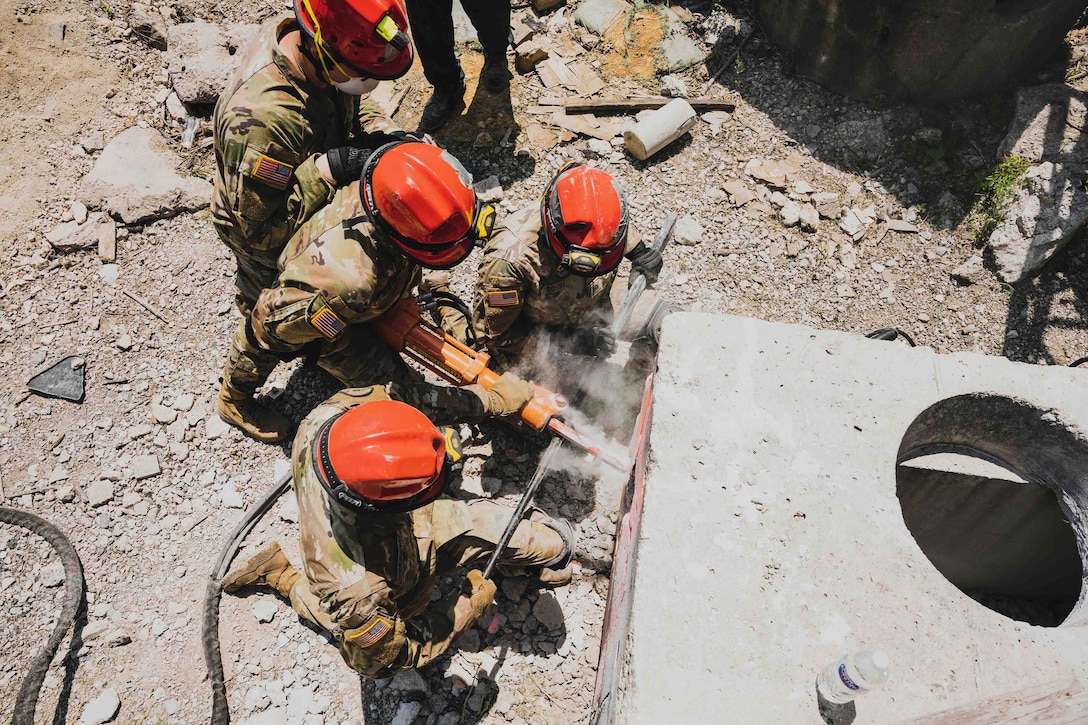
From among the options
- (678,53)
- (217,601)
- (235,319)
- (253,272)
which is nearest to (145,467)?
(217,601)

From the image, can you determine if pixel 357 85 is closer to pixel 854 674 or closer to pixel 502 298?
pixel 502 298

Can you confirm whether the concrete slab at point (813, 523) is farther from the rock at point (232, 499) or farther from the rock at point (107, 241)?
the rock at point (107, 241)

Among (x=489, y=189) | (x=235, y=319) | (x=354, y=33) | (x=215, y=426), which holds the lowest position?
(x=215, y=426)

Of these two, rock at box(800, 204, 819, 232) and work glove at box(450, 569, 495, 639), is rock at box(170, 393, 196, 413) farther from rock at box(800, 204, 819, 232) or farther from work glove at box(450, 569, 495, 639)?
rock at box(800, 204, 819, 232)

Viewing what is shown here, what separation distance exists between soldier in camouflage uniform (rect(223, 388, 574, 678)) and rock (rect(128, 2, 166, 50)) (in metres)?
5.00

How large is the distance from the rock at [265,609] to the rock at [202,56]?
14.2 ft

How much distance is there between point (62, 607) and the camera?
3793mm

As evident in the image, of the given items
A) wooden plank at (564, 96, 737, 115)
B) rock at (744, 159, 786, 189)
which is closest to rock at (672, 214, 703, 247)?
rock at (744, 159, 786, 189)

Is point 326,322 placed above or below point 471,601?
above

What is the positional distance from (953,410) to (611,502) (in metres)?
2.12

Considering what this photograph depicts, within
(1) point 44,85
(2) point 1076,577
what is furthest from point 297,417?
(2) point 1076,577

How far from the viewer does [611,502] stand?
4191 millimetres

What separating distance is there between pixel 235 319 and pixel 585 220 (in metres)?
3.06

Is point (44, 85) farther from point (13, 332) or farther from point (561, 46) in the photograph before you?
point (561, 46)
